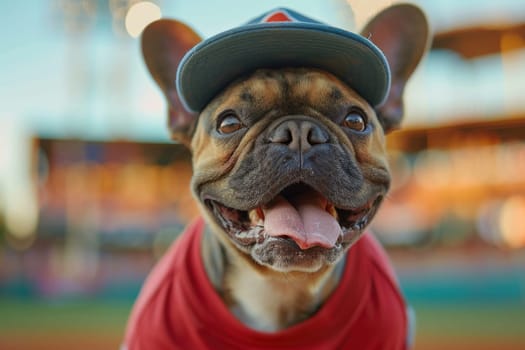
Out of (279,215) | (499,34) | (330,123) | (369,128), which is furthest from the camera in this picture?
(499,34)

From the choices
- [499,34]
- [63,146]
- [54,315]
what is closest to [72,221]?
[63,146]

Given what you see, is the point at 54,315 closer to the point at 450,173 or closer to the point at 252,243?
the point at 252,243

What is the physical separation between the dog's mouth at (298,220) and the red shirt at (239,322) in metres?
0.33

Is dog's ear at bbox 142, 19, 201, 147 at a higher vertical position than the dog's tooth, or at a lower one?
higher

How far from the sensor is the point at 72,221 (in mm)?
11516

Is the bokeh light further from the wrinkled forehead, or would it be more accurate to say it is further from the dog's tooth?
the dog's tooth

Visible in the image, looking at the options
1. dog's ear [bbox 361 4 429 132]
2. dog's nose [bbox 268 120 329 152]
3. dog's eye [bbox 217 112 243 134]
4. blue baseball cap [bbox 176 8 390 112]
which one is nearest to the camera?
dog's nose [bbox 268 120 329 152]

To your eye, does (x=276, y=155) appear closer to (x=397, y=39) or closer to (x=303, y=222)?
(x=303, y=222)

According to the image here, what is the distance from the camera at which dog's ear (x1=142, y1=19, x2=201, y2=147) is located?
2234 millimetres

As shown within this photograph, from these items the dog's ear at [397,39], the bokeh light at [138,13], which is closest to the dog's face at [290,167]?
the dog's ear at [397,39]

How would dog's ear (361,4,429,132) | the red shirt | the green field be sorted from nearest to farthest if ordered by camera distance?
1. the red shirt
2. dog's ear (361,4,429,132)
3. the green field

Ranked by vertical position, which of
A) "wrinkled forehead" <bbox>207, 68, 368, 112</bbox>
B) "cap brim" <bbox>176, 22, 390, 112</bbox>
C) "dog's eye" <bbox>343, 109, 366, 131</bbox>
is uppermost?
"cap brim" <bbox>176, 22, 390, 112</bbox>

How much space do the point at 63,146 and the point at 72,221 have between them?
174 cm

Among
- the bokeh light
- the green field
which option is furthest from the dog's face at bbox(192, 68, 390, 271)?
the bokeh light
